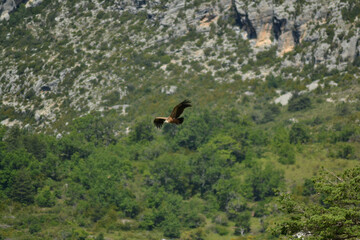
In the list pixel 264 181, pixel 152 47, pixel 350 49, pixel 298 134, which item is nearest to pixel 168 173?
pixel 264 181

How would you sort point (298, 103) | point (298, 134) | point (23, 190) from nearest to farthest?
1. point (23, 190)
2. point (298, 134)
3. point (298, 103)

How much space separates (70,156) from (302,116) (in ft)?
140

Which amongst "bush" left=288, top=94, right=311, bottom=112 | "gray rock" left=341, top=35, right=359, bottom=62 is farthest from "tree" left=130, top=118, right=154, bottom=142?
"gray rock" left=341, top=35, right=359, bottom=62

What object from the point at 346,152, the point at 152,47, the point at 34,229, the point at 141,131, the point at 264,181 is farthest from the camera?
the point at 152,47

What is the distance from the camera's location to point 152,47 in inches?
5536

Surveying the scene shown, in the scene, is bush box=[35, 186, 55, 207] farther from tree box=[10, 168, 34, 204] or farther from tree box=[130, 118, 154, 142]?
tree box=[130, 118, 154, 142]

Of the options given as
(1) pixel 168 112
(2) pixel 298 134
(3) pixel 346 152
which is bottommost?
(3) pixel 346 152

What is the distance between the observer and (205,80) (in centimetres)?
12888

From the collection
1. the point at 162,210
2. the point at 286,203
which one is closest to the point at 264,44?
the point at 162,210

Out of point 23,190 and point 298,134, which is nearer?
point 23,190

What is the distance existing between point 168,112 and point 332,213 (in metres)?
84.1

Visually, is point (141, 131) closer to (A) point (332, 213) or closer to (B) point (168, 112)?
(B) point (168, 112)

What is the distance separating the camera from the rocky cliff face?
A: 404ft

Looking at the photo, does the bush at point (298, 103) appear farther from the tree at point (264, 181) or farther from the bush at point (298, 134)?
the tree at point (264, 181)
